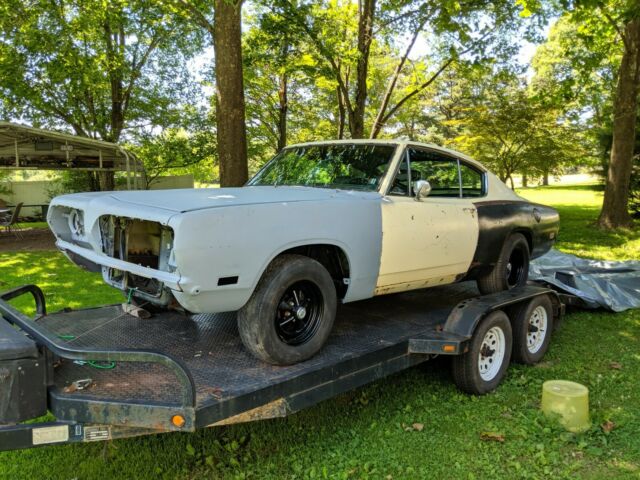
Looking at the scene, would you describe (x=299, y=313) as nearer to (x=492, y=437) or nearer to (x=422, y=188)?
(x=422, y=188)

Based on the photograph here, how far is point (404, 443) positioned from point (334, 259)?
139cm

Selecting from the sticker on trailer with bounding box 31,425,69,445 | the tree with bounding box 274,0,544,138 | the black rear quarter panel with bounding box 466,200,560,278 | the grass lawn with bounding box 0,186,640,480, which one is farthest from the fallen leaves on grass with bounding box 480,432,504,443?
the tree with bounding box 274,0,544,138

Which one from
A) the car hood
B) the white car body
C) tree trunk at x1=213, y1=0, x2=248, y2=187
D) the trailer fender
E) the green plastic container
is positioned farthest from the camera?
tree trunk at x1=213, y1=0, x2=248, y2=187

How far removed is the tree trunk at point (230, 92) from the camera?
24.9ft

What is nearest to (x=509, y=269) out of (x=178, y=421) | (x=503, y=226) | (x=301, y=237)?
(x=503, y=226)

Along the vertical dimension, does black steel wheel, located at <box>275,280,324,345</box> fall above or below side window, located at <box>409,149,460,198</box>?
below

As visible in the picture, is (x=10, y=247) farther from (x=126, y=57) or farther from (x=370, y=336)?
(x=370, y=336)

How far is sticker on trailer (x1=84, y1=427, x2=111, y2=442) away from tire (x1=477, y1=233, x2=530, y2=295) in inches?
151

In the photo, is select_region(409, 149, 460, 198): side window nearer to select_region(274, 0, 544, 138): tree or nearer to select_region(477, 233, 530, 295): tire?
select_region(477, 233, 530, 295): tire

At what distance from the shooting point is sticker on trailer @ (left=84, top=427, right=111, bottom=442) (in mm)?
2490

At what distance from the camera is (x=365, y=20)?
1277 cm

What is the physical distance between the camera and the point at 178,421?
246 cm

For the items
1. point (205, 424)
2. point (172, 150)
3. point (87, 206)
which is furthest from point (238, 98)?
point (172, 150)

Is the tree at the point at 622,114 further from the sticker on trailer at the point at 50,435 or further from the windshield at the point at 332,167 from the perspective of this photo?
the sticker on trailer at the point at 50,435
